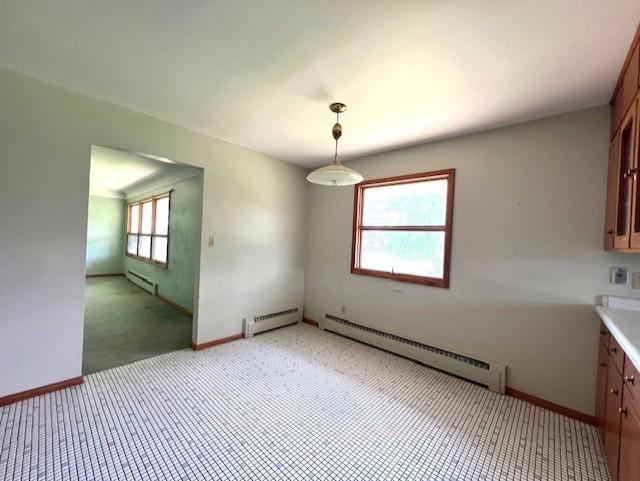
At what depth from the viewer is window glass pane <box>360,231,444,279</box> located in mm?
3016

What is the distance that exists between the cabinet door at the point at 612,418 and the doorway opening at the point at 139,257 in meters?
3.52

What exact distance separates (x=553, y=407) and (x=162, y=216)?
21.3 ft

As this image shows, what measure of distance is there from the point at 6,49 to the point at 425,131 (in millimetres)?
3258

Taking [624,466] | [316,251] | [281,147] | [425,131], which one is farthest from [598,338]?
[281,147]

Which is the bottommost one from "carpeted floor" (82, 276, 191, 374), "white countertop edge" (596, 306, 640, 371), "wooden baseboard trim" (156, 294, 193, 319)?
"carpeted floor" (82, 276, 191, 374)

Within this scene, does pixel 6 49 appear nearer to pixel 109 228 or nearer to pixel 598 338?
pixel 598 338

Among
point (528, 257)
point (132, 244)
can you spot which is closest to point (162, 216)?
point (132, 244)

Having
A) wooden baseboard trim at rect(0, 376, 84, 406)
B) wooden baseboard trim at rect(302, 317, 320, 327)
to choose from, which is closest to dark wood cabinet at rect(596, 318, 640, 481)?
wooden baseboard trim at rect(302, 317, 320, 327)

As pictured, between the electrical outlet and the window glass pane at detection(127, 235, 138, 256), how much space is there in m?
8.51

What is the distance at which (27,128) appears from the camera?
2.08m

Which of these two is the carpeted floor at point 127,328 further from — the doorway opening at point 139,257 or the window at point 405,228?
the window at point 405,228

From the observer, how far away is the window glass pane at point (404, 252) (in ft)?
9.89

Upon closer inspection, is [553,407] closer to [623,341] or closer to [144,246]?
[623,341]

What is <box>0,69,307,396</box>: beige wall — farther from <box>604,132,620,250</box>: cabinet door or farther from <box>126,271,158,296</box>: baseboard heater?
<box>604,132,620,250</box>: cabinet door
